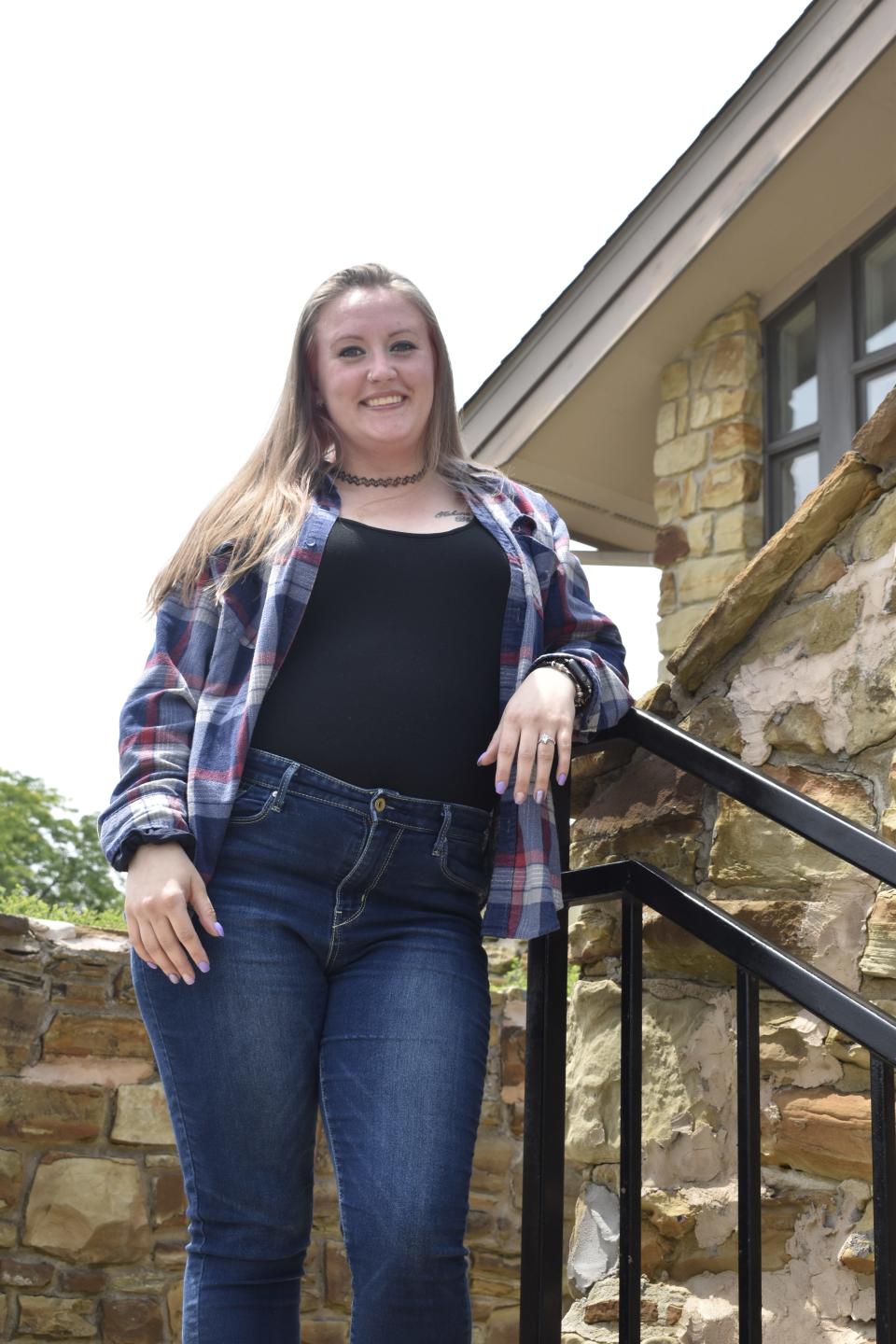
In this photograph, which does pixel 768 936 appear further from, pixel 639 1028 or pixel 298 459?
pixel 298 459

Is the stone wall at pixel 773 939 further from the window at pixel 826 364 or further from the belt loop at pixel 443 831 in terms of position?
the window at pixel 826 364

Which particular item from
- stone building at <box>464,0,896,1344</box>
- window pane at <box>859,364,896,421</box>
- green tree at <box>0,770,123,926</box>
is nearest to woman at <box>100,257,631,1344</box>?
stone building at <box>464,0,896,1344</box>

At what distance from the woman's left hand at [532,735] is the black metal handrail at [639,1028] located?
0.14m

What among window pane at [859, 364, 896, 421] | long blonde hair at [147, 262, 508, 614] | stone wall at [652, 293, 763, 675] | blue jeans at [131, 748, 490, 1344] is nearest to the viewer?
blue jeans at [131, 748, 490, 1344]

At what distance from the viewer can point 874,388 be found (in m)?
4.68

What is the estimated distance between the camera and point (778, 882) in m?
1.78

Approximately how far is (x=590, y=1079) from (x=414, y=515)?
0.92m

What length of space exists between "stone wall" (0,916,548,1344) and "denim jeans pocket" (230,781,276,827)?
265cm

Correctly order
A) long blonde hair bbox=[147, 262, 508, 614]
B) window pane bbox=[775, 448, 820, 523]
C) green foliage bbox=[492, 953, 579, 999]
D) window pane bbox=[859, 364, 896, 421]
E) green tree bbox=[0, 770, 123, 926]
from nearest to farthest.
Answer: long blonde hair bbox=[147, 262, 508, 614] < window pane bbox=[859, 364, 896, 421] < window pane bbox=[775, 448, 820, 523] < green foliage bbox=[492, 953, 579, 999] < green tree bbox=[0, 770, 123, 926]

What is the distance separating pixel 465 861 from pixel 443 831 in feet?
0.21

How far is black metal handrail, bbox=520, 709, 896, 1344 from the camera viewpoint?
1278 mm

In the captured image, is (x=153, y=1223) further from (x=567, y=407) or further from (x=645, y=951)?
(x=567, y=407)

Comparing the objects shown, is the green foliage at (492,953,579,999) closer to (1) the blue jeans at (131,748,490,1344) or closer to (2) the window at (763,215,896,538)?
(2) the window at (763,215,896,538)

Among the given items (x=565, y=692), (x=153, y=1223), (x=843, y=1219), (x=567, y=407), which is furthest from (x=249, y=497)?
(x=567, y=407)
